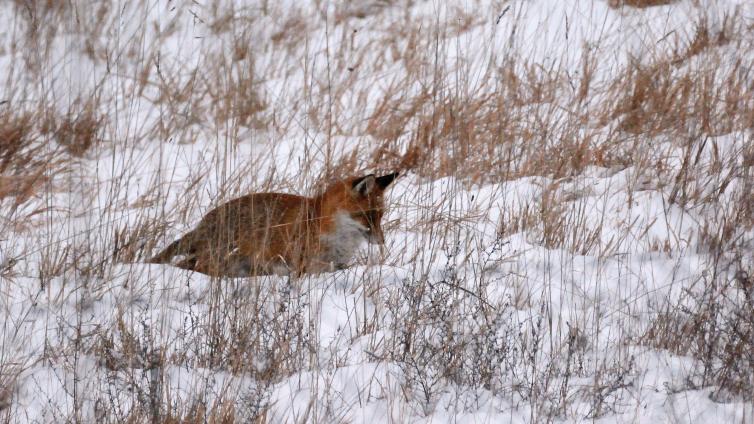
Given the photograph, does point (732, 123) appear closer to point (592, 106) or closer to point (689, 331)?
point (592, 106)

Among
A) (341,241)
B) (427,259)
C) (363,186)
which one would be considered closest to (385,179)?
(363,186)

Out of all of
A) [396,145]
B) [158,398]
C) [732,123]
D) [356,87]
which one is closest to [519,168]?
[396,145]

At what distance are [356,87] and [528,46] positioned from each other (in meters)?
1.71

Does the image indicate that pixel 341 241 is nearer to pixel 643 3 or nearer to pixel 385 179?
pixel 385 179

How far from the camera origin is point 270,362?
3.55m

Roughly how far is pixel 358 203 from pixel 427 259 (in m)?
0.67

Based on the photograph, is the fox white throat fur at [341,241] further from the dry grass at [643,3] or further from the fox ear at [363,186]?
the dry grass at [643,3]

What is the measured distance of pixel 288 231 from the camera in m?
5.00

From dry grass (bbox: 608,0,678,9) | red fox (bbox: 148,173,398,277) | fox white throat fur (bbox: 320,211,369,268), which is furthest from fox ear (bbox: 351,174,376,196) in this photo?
dry grass (bbox: 608,0,678,9)

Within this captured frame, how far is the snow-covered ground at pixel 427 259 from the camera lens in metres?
3.39

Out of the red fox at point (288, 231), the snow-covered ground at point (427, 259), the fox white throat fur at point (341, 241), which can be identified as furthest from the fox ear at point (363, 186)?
the snow-covered ground at point (427, 259)

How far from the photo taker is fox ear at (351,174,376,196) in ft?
17.0

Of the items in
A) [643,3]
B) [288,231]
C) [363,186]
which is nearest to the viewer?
[288,231]

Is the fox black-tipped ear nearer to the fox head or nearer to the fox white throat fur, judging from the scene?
the fox head
